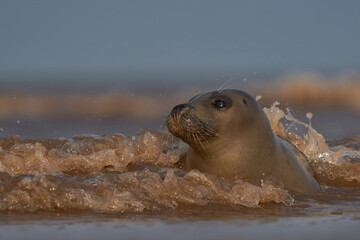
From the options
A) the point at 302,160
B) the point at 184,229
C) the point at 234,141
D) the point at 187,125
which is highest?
the point at 187,125

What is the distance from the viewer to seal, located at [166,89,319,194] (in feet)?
20.0

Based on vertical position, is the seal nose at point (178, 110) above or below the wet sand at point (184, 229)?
above

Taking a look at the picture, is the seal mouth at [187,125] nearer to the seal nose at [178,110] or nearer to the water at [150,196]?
the seal nose at [178,110]

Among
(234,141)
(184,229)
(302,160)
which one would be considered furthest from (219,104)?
(184,229)

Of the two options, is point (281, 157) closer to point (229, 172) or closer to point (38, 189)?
point (229, 172)

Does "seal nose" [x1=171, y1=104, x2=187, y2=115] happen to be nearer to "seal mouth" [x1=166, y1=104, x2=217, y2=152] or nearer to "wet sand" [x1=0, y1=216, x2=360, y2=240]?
"seal mouth" [x1=166, y1=104, x2=217, y2=152]

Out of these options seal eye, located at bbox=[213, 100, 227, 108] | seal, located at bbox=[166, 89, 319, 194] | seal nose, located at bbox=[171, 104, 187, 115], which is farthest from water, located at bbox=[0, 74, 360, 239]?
Result: seal eye, located at bbox=[213, 100, 227, 108]

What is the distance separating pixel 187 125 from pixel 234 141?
51 cm

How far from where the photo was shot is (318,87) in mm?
27891

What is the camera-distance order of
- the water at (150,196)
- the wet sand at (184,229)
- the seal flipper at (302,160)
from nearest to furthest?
the wet sand at (184,229), the water at (150,196), the seal flipper at (302,160)

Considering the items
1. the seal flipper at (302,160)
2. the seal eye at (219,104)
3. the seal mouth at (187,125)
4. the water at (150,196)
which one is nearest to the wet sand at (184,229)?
the water at (150,196)

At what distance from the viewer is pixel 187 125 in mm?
5941

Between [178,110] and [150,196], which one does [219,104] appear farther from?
[150,196]

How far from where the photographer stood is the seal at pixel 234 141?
6.10m
